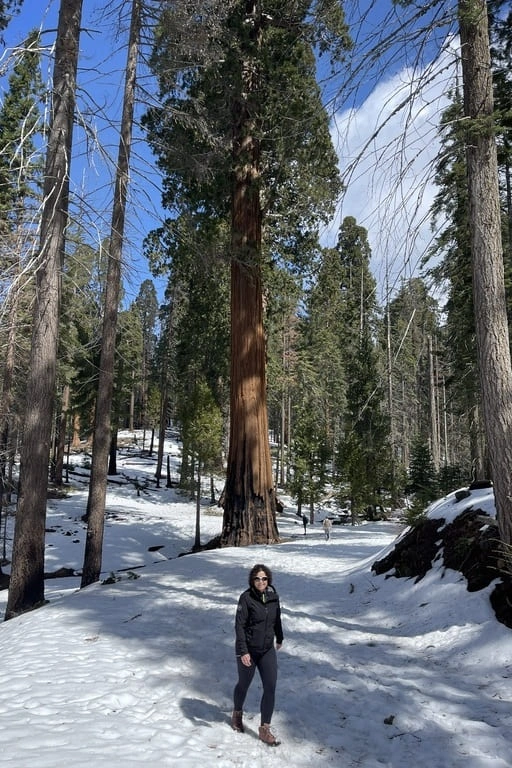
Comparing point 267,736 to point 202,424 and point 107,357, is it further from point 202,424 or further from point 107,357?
point 202,424

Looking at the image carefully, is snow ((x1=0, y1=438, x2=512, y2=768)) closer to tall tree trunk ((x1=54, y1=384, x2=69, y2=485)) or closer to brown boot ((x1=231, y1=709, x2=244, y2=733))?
brown boot ((x1=231, y1=709, x2=244, y2=733))

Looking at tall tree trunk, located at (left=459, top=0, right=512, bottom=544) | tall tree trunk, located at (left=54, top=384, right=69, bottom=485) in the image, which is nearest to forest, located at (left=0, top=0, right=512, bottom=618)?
tall tree trunk, located at (left=459, top=0, right=512, bottom=544)

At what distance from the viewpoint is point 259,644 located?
4672mm

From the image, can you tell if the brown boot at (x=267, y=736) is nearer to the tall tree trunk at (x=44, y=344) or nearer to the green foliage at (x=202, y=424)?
the tall tree trunk at (x=44, y=344)

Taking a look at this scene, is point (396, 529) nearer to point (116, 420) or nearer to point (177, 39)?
point (177, 39)

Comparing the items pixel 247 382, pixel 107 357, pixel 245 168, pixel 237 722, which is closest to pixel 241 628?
pixel 237 722

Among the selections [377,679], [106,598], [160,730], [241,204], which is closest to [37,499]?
[106,598]

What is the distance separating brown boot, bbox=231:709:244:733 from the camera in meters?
4.58

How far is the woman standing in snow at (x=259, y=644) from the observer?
4.53m

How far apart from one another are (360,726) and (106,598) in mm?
5474

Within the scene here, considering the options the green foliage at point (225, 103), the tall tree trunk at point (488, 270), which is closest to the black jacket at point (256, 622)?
the tall tree trunk at point (488, 270)

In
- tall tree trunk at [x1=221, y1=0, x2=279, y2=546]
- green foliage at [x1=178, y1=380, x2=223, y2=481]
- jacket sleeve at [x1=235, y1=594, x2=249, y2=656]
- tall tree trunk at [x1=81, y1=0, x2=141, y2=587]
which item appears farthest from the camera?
green foliage at [x1=178, y1=380, x2=223, y2=481]

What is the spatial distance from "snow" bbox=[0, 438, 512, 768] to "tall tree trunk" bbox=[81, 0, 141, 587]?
1.22m

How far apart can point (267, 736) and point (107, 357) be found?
28.9 ft
